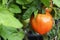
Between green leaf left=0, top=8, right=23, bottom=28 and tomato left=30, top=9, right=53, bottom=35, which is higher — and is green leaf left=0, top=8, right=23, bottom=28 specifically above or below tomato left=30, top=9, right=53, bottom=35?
above

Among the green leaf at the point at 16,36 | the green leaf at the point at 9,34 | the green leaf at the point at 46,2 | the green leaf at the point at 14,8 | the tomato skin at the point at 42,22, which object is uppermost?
the green leaf at the point at 46,2

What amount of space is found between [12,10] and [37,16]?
106mm

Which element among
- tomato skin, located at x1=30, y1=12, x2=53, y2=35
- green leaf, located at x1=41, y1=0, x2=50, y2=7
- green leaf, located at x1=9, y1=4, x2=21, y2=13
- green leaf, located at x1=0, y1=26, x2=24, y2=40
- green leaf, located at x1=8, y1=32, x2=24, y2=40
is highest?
green leaf, located at x1=41, y1=0, x2=50, y2=7

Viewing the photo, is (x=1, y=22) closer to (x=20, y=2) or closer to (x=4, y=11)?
(x=4, y=11)

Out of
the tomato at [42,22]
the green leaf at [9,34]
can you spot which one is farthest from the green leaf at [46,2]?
the green leaf at [9,34]

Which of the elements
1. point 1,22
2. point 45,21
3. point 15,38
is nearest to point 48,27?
point 45,21

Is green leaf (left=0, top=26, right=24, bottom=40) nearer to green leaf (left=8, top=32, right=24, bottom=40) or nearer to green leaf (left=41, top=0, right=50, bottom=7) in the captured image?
green leaf (left=8, top=32, right=24, bottom=40)

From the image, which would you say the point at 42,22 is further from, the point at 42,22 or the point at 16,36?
the point at 16,36

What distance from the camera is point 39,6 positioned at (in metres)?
0.70

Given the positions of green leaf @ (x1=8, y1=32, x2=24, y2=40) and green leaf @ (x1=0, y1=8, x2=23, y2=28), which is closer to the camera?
green leaf @ (x1=0, y1=8, x2=23, y2=28)

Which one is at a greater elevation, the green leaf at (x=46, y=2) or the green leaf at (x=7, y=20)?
the green leaf at (x=46, y=2)

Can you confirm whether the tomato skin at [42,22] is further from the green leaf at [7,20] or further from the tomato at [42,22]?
the green leaf at [7,20]

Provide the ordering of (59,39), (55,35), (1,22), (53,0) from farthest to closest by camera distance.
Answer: (59,39) < (55,35) < (53,0) < (1,22)

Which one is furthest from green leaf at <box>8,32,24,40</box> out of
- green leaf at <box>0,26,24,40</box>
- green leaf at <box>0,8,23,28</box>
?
green leaf at <box>0,8,23,28</box>
